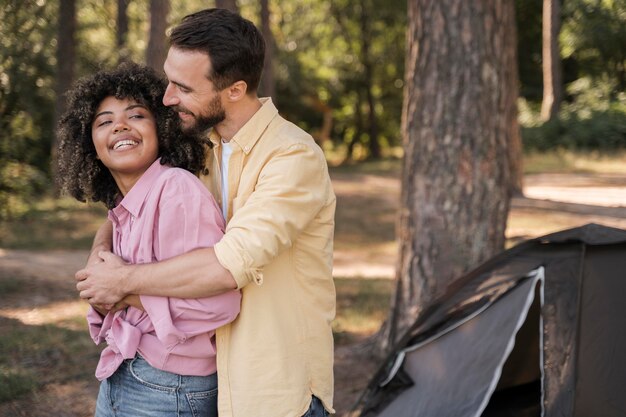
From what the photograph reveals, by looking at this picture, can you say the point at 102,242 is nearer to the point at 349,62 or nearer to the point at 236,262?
the point at 236,262

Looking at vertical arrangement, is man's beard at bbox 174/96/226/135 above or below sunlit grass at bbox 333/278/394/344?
above

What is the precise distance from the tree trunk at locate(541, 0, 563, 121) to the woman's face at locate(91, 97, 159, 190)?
17.7m

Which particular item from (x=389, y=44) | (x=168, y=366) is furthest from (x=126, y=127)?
(x=389, y=44)

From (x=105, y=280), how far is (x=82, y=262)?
25.3ft

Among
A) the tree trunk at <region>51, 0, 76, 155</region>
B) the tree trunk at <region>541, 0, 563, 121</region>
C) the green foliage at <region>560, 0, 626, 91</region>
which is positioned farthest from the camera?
the green foliage at <region>560, 0, 626, 91</region>

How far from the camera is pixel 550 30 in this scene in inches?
744

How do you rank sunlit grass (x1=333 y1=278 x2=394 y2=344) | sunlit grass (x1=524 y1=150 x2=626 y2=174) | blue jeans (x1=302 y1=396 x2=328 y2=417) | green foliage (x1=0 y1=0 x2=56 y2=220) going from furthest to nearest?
1. sunlit grass (x1=524 y1=150 x2=626 y2=174)
2. green foliage (x1=0 y1=0 x2=56 y2=220)
3. sunlit grass (x1=333 y1=278 x2=394 y2=344)
4. blue jeans (x1=302 y1=396 x2=328 y2=417)

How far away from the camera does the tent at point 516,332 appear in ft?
12.0

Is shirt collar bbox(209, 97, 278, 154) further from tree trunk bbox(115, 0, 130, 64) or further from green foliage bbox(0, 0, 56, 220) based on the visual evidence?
tree trunk bbox(115, 0, 130, 64)

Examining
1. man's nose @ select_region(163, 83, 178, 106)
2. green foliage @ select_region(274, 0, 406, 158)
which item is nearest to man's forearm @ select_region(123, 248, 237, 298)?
man's nose @ select_region(163, 83, 178, 106)

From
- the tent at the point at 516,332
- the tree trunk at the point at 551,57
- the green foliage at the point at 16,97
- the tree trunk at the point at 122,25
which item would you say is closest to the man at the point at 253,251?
the tent at the point at 516,332

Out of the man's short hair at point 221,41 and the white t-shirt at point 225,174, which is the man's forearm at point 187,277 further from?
the man's short hair at point 221,41

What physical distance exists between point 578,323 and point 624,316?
0.21m

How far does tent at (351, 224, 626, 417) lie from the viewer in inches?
143
